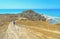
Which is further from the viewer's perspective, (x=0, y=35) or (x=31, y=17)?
(x=31, y=17)

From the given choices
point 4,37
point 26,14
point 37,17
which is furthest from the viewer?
point 26,14

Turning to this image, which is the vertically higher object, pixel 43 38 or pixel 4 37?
pixel 43 38

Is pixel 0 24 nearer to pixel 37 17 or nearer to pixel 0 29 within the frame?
pixel 0 29

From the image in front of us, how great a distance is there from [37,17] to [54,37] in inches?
849

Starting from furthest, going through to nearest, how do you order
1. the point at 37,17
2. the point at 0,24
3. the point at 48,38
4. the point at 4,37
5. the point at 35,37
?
the point at 0,24 → the point at 37,17 → the point at 4,37 → the point at 35,37 → the point at 48,38

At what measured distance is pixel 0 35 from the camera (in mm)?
31000

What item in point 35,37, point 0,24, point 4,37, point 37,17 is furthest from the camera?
point 0,24

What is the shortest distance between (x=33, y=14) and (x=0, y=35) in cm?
710

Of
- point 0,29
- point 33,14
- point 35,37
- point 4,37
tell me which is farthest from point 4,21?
point 35,37

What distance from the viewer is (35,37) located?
484 inches

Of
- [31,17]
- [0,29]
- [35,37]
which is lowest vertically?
[0,29]

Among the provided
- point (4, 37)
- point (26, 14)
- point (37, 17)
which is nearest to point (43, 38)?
point (4, 37)

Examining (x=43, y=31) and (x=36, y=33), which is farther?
(x=43, y=31)

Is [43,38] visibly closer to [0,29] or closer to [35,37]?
[35,37]
